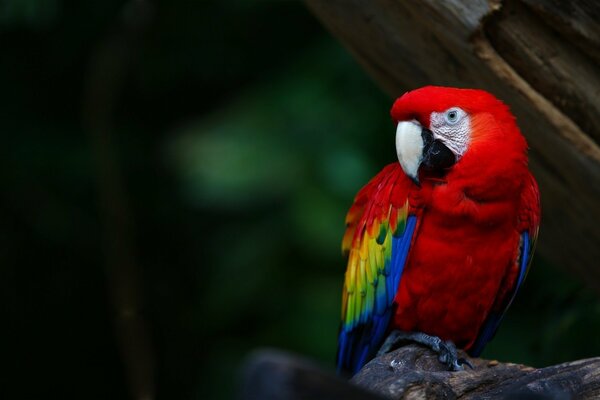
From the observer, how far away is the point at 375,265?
2.09 meters

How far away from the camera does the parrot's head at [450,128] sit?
1.92 metres

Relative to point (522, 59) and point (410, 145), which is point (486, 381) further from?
point (522, 59)

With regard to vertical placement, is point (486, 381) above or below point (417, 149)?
below

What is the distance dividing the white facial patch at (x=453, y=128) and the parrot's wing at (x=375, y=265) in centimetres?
16

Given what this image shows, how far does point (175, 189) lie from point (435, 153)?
224 centimetres

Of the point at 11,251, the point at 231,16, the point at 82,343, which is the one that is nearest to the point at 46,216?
the point at 11,251

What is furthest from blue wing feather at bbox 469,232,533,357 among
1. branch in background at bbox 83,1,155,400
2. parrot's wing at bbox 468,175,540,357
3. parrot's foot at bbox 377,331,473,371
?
branch in background at bbox 83,1,155,400

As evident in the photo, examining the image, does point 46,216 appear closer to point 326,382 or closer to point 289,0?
point 289,0

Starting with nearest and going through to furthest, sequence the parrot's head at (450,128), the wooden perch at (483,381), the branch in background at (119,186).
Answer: the wooden perch at (483,381) < the parrot's head at (450,128) < the branch in background at (119,186)

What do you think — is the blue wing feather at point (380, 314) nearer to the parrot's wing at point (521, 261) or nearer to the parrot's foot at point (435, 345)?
the parrot's foot at point (435, 345)

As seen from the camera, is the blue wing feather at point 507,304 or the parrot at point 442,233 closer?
the parrot at point 442,233

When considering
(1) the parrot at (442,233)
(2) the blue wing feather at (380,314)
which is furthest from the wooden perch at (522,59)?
(2) the blue wing feather at (380,314)

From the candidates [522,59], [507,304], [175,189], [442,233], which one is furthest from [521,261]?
[175,189]

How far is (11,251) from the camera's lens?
13.0ft
